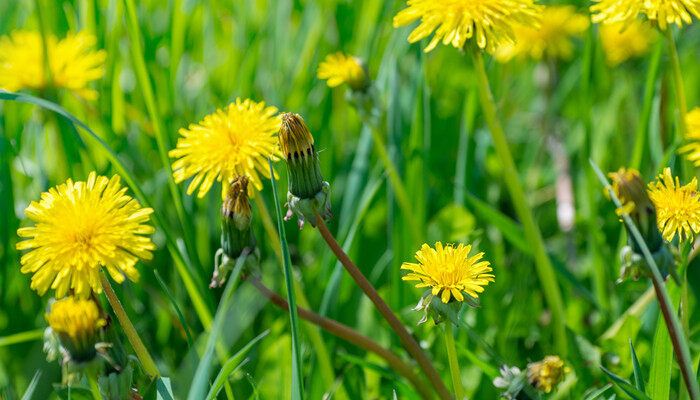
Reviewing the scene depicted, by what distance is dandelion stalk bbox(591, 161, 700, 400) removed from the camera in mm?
783

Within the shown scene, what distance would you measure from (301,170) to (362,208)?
39cm

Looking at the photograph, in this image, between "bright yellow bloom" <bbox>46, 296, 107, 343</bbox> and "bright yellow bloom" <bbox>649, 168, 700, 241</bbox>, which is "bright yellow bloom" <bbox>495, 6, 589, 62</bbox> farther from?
"bright yellow bloom" <bbox>46, 296, 107, 343</bbox>

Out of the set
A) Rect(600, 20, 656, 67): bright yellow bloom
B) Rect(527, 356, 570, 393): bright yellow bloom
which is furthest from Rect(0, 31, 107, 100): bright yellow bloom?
Rect(600, 20, 656, 67): bright yellow bloom

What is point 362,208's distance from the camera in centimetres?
127

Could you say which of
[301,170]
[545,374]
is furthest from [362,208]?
[545,374]

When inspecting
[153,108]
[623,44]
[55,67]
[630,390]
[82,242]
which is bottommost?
[630,390]

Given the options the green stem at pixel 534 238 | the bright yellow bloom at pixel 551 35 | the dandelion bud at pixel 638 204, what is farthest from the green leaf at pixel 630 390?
the bright yellow bloom at pixel 551 35

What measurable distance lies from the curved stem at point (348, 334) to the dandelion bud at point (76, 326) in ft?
0.80

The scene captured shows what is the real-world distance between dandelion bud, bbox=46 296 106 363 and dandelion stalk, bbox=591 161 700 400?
0.68 m

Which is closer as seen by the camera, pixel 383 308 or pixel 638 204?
pixel 638 204

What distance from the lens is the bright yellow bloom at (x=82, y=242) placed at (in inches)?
34.0

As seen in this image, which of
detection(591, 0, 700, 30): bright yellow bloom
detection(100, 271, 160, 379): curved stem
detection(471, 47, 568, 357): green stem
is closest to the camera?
detection(100, 271, 160, 379): curved stem

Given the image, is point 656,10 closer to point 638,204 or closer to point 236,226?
point 638,204

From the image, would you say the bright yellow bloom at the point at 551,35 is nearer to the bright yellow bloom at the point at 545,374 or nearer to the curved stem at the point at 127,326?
the bright yellow bloom at the point at 545,374
